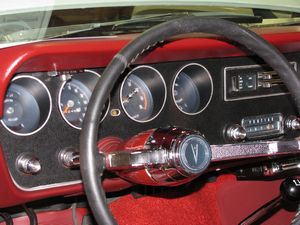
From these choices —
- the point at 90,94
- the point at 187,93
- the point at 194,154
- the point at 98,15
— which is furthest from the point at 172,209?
the point at 194,154

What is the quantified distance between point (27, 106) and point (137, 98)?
16.4 inches

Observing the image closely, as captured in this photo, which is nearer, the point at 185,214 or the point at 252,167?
the point at 252,167

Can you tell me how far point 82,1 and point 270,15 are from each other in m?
0.81

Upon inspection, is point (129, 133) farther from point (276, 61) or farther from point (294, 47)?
point (294, 47)

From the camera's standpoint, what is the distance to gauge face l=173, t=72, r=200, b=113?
83.1 inches

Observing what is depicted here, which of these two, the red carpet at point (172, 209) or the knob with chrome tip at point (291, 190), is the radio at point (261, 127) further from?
the red carpet at point (172, 209)

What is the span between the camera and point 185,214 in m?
2.77

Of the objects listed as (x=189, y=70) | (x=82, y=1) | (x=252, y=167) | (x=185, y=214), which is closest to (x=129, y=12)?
(x=82, y=1)

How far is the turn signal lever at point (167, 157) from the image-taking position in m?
1.41

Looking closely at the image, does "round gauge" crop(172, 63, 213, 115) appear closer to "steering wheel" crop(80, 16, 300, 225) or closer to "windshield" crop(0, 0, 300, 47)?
"windshield" crop(0, 0, 300, 47)

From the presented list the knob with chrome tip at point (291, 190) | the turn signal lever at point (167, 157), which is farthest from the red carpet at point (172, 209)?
the turn signal lever at point (167, 157)

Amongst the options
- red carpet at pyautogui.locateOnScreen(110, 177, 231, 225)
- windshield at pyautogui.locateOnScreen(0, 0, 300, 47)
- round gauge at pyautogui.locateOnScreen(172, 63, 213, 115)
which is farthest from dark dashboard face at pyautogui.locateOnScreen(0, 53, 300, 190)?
red carpet at pyautogui.locateOnScreen(110, 177, 231, 225)

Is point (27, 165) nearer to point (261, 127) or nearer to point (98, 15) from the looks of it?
point (98, 15)

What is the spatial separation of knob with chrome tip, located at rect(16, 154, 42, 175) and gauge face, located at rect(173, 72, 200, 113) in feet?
Answer: 2.04
